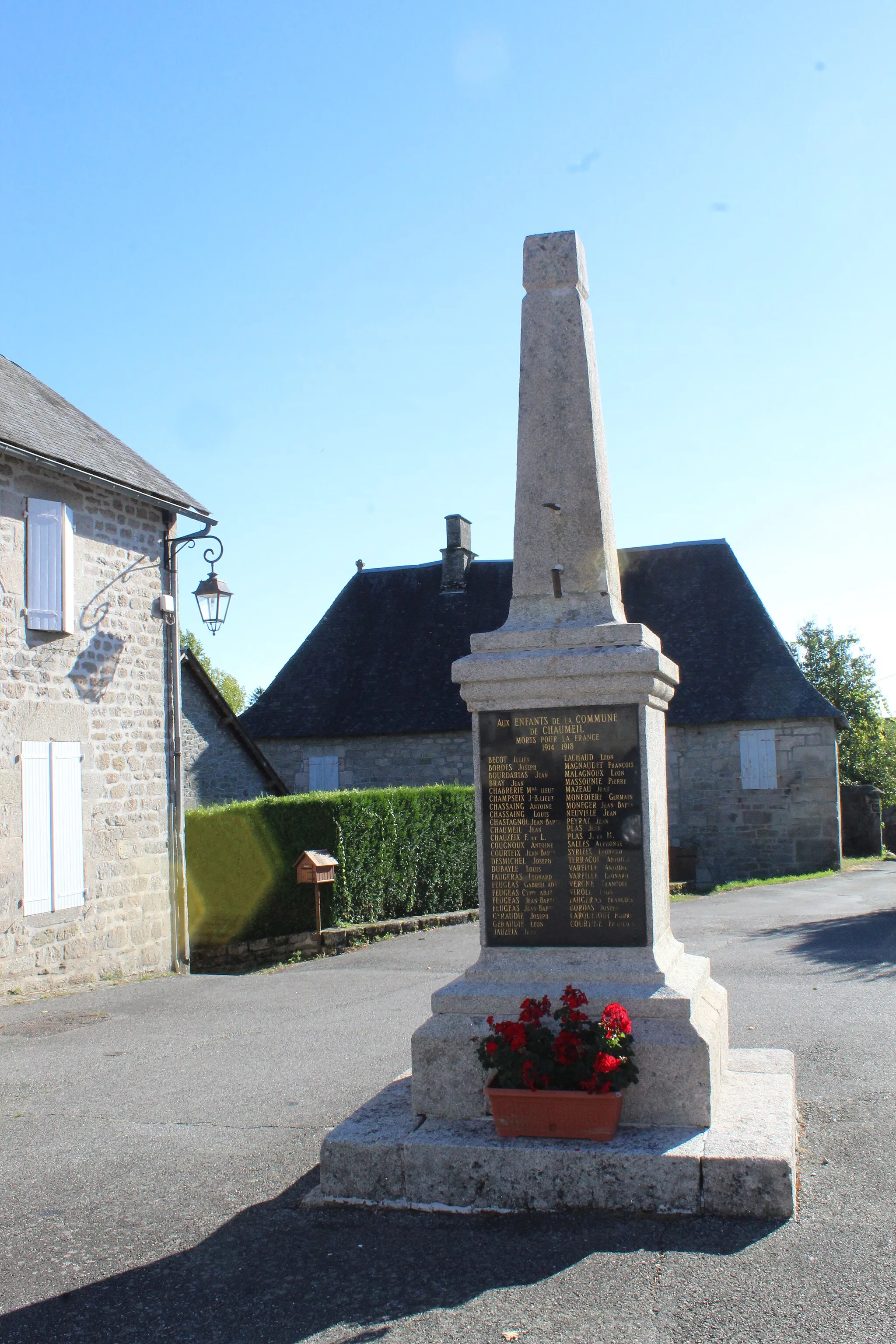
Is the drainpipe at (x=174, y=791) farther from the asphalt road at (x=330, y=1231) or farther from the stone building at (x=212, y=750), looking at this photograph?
the asphalt road at (x=330, y=1231)

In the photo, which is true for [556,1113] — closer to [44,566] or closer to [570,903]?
[570,903]

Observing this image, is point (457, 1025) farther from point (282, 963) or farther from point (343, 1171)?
point (282, 963)

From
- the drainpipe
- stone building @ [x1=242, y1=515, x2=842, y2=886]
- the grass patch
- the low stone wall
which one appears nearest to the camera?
the drainpipe

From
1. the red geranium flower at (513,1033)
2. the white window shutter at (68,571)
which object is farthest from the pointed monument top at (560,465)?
the white window shutter at (68,571)

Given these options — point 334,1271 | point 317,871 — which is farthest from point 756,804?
point 334,1271

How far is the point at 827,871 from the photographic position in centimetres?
2075

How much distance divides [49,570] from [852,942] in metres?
8.68

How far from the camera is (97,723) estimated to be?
424 inches

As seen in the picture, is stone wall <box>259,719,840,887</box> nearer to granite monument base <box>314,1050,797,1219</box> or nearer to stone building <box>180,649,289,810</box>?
stone building <box>180,649,289,810</box>

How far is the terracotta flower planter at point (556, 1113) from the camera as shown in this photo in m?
4.07

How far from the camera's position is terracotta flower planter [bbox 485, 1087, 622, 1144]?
13.4 ft

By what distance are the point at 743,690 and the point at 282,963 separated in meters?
12.2

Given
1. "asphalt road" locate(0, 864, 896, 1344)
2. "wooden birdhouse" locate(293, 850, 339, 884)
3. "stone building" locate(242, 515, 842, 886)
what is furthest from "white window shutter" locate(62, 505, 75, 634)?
"stone building" locate(242, 515, 842, 886)

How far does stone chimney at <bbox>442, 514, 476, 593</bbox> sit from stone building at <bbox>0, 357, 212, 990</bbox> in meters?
13.3
